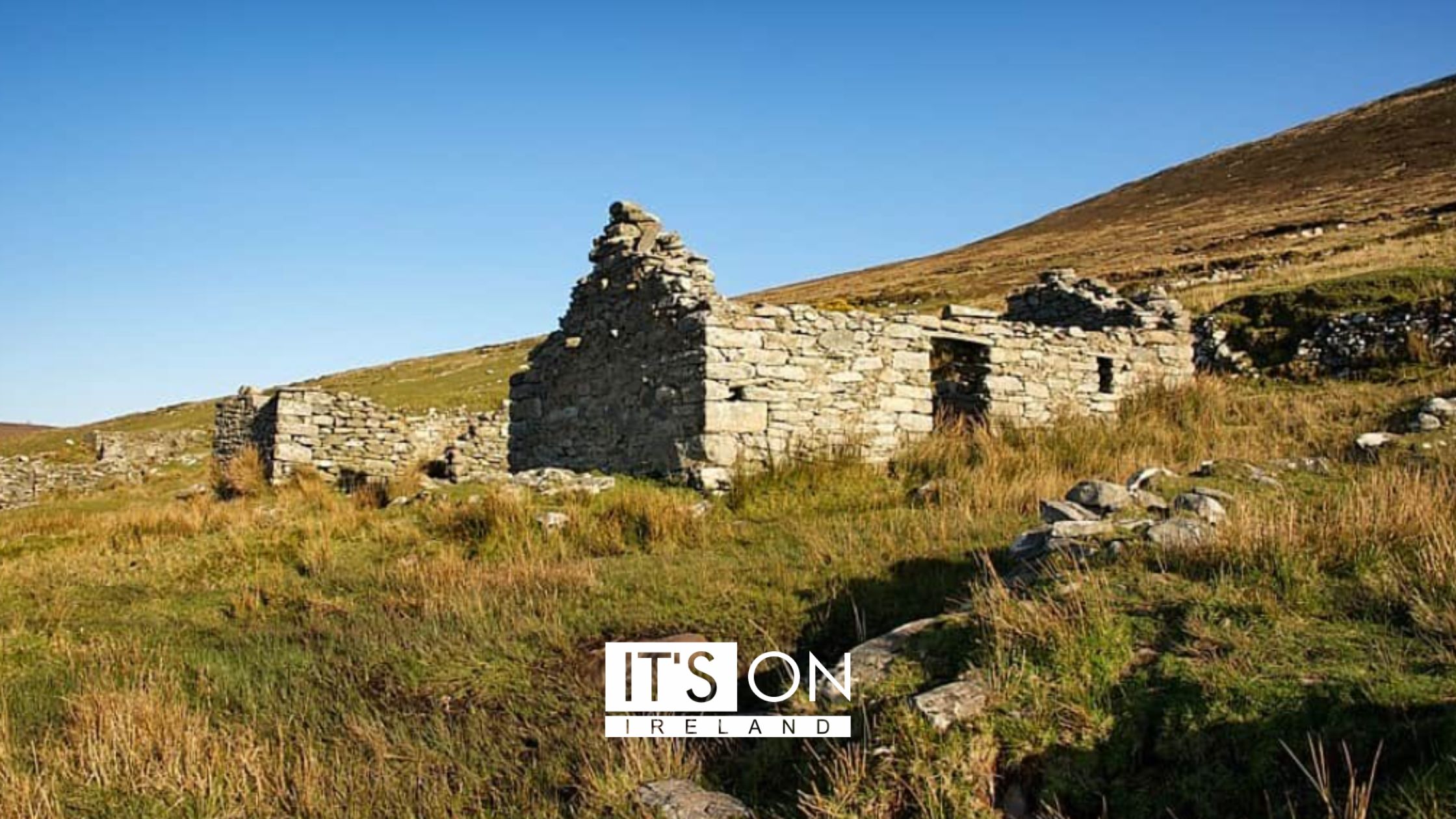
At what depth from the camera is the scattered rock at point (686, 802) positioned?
3836 millimetres

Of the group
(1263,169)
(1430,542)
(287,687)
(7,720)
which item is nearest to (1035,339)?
(1430,542)

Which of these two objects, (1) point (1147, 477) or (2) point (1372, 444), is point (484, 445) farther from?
(2) point (1372, 444)

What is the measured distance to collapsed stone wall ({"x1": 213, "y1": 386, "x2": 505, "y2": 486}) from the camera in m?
16.6

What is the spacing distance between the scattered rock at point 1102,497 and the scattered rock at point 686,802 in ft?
13.6

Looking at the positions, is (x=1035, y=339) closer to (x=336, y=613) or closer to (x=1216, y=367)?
(x=1216, y=367)

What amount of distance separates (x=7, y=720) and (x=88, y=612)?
10.1ft

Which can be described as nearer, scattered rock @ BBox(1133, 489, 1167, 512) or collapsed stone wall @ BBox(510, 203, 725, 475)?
scattered rock @ BBox(1133, 489, 1167, 512)

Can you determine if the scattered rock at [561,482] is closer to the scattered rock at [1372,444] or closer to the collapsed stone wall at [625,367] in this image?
the collapsed stone wall at [625,367]

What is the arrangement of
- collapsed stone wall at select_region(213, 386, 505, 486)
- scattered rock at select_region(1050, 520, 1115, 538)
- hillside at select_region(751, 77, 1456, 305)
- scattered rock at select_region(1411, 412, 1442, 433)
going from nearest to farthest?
scattered rock at select_region(1050, 520, 1115, 538) < scattered rock at select_region(1411, 412, 1442, 433) < collapsed stone wall at select_region(213, 386, 505, 486) < hillside at select_region(751, 77, 1456, 305)

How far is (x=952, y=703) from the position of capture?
401 centimetres

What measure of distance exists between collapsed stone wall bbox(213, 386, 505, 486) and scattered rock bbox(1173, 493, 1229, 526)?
13.2 m

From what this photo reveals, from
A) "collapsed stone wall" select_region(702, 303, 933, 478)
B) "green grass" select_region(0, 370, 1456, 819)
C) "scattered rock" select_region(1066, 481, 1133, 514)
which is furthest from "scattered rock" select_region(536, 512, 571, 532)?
"scattered rock" select_region(1066, 481, 1133, 514)

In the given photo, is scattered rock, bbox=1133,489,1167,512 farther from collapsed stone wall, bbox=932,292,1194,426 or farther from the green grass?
collapsed stone wall, bbox=932,292,1194,426

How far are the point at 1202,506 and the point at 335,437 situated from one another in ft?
51.7
